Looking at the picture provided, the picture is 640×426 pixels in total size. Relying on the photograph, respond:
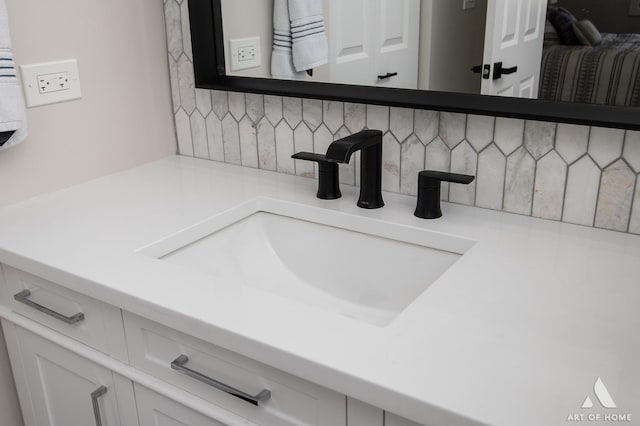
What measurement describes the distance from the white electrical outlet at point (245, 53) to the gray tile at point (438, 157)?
0.49m

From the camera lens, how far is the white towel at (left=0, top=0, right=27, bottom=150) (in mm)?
1243

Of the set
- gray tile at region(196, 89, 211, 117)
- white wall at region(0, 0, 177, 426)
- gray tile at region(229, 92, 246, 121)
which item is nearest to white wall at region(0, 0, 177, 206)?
white wall at region(0, 0, 177, 426)

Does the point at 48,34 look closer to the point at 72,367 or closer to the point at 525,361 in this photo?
the point at 72,367

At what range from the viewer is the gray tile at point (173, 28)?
1628 mm

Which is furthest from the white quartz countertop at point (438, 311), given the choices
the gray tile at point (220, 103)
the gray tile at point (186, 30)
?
the gray tile at point (186, 30)

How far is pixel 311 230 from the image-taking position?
4.44ft

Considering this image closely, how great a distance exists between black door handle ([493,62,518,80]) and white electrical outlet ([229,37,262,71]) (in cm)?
60

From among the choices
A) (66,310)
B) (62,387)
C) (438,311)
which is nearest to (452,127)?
(438,311)

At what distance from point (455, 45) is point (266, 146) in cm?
59

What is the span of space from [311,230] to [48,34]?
0.76 meters

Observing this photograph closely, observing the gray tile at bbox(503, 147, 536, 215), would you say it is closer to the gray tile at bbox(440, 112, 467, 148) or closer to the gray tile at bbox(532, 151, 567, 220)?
the gray tile at bbox(532, 151, 567, 220)

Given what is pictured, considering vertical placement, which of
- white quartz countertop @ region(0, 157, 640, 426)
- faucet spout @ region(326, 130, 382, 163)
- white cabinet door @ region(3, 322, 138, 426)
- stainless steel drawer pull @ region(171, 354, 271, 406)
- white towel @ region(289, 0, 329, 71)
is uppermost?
white towel @ region(289, 0, 329, 71)

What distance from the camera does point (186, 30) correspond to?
162 centimetres

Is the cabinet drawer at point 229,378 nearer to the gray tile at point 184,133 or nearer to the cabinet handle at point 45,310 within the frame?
the cabinet handle at point 45,310
